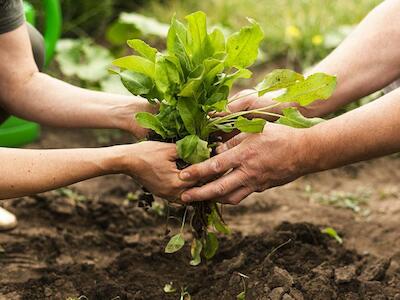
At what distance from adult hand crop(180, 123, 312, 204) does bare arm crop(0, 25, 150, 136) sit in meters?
0.38

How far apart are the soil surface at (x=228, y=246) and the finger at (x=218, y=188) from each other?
268 millimetres

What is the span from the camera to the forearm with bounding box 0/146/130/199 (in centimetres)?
218

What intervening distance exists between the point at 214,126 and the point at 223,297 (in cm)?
52

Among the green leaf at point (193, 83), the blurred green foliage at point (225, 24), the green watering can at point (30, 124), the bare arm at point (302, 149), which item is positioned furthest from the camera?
the blurred green foliage at point (225, 24)

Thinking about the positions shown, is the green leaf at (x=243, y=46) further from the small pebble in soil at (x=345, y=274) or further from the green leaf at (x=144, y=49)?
the small pebble in soil at (x=345, y=274)

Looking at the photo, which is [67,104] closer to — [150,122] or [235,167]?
[150,122]

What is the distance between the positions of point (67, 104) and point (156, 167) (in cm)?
53

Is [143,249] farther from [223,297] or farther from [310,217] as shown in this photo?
[310,217]

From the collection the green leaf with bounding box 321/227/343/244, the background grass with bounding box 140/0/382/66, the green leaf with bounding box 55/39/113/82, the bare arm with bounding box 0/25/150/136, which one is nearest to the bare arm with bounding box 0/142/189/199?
the bare arm with bounding box 0/25/150/136

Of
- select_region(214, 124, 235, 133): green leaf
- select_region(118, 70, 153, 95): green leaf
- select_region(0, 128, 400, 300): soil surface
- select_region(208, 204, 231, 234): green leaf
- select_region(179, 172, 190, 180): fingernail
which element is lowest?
select_region(0, 128, 400, 300): soil surface

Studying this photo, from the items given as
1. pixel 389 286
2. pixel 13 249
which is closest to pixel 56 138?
pixel 13 249

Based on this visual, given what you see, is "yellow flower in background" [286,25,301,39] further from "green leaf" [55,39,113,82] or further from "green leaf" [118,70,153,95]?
"green leaf" [118,70,153,95]

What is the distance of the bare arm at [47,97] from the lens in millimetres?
2592

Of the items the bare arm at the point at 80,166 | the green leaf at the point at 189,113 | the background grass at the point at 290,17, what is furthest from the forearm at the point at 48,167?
the background grass at the point at 290,17
